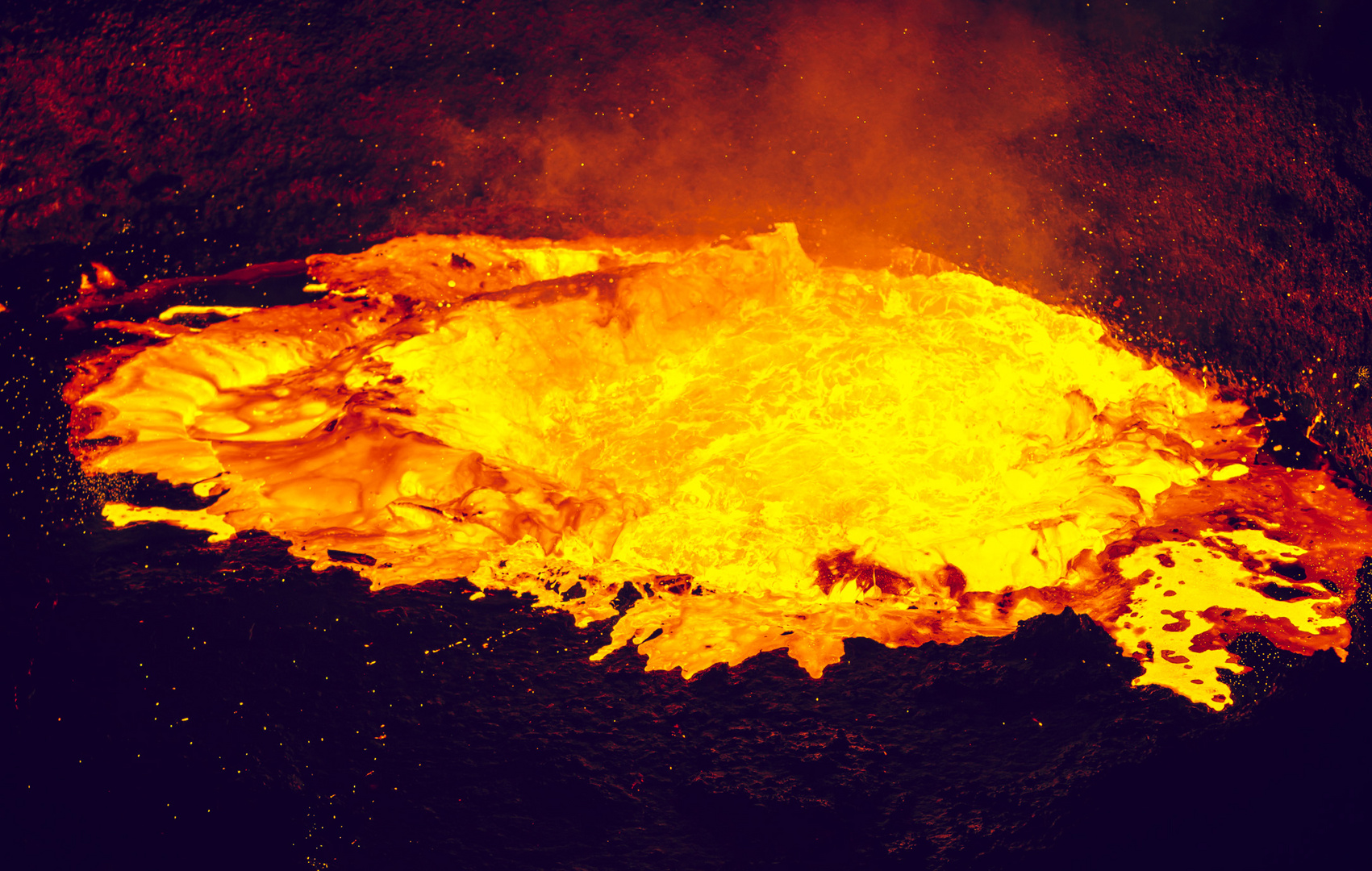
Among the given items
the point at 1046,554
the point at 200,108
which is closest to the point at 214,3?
the point at 200,108

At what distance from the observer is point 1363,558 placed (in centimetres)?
247

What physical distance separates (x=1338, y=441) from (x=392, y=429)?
2747 mm

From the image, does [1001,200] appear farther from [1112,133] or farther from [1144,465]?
[1144,465]

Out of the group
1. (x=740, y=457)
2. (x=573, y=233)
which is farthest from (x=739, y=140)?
(x=740, y=457)

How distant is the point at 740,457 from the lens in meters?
2.83

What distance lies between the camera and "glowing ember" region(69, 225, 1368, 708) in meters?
2.37

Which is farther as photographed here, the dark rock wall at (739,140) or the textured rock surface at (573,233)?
the dark rock wall at (739,140)

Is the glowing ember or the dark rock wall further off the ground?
the dark rock wall

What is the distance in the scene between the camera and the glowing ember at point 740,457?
7.78ft

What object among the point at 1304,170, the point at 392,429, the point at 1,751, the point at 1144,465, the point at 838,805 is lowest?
the point at 1,751

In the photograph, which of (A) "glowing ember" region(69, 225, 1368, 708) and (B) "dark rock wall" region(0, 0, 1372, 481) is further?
(B) "dark rock wall" region(0, 0, 1372, 481)

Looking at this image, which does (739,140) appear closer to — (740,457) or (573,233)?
(573,233)

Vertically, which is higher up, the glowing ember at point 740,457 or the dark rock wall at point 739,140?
the dark rock wall at point 739,140

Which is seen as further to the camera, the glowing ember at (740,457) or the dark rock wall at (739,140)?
the dark rock wall at (739,140)
